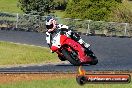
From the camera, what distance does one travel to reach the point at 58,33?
679 centimetres

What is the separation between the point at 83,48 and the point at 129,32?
5691cm

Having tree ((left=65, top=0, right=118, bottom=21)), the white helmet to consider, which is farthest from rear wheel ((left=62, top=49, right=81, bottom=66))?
tree ((left=65, top=0, right=118, bottom=21))

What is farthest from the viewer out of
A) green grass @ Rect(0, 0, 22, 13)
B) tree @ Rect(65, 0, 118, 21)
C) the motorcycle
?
green grass @ Rect(0, 0, 22, 13)

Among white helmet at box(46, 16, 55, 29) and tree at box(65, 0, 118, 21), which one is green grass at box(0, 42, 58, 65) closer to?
white helmet at box(46, 16, 55, 29)

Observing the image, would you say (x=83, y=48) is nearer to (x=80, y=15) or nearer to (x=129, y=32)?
(x=80, y=15)

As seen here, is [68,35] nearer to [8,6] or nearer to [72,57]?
[72,57]

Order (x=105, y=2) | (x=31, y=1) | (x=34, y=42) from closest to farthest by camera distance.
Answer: (x=31, y=1), (x=34, y=42), (x=105, y=2)

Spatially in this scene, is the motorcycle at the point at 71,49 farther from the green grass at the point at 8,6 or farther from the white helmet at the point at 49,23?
the green grass at the point at 8,6

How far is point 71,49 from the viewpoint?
22.3 feet

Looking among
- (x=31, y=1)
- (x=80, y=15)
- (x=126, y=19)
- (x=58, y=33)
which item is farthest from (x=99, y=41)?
(x=126, y=19)

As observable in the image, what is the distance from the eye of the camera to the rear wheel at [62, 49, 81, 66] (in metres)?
6.71

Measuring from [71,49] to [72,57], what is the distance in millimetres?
153

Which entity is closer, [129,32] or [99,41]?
[99,41]

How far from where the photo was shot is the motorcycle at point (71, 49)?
664 centimetres
